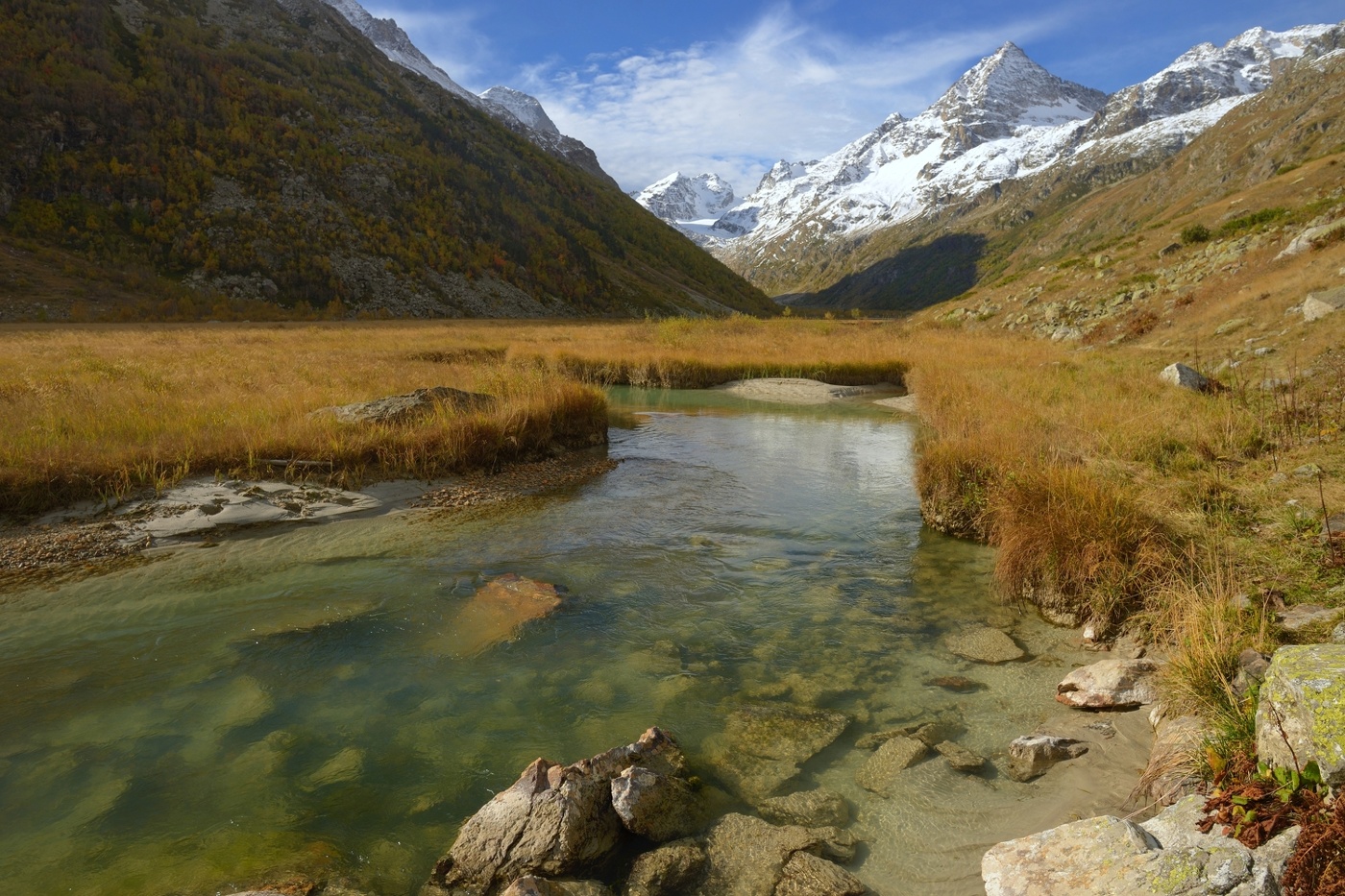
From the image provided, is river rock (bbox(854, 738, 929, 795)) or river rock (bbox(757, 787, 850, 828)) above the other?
river rock (bbox(854, 738, 929, 795))

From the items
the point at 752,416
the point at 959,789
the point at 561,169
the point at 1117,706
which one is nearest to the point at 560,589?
the point at 959,789

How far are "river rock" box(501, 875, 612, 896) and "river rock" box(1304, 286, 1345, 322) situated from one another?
754 inches

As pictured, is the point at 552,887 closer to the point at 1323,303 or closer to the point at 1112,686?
the point at 1112,686

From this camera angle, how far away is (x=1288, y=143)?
9350 centimetres

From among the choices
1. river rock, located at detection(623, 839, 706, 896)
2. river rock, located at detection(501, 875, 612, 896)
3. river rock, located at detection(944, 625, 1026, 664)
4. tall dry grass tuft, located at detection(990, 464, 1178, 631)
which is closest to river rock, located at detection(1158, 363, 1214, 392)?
tall dry grass tuft, located at detection(990, 464, 1178, 631)

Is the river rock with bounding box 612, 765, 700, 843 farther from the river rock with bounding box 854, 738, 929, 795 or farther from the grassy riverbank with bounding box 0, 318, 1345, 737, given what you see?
the grassy riverbank with bounding box 0, 318, 1345, 737

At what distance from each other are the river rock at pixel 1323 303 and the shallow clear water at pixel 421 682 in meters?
12.4

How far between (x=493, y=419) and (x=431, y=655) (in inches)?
315

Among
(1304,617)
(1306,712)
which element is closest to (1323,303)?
(1304,617)

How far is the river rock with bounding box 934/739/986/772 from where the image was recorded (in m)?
4.90

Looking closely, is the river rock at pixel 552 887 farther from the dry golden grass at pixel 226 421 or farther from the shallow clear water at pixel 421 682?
the dry golden grass at pixel 226 421

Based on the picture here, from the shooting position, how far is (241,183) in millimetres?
57906

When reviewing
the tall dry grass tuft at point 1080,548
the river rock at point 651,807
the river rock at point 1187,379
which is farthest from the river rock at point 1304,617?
the river rock at point 1187,379

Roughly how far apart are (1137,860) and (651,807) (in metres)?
2.56
